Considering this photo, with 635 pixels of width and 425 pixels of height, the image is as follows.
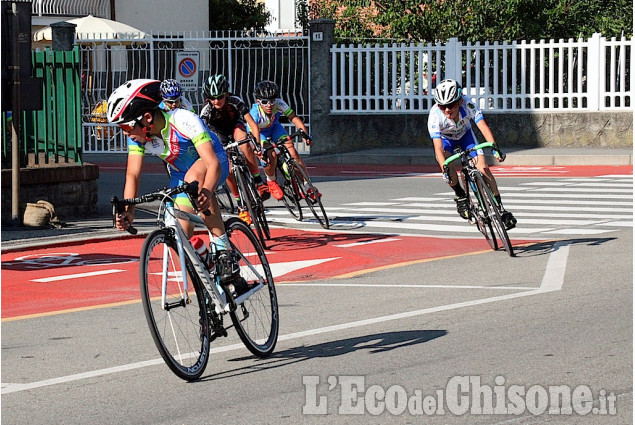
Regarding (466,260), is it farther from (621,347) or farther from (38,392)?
(38,392)

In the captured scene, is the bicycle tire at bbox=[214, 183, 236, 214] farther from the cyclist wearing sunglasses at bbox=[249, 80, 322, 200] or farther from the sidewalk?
the sidewalk

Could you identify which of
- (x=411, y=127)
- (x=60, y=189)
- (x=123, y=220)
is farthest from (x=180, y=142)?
(x=411, y=127)

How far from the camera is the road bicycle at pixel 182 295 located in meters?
6.79

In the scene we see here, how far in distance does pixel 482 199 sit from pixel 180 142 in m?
5.06

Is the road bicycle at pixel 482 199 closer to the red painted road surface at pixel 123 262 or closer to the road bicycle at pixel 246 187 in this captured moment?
the red painted road surface at pixel 123 262

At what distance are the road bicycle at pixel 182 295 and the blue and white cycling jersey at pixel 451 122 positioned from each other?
17.4 ft

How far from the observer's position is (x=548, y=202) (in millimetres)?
17047

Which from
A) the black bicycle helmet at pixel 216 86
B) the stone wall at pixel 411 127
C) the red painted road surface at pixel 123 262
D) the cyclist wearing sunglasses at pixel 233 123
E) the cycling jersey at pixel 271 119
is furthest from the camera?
the stone wall at pixel 411 127

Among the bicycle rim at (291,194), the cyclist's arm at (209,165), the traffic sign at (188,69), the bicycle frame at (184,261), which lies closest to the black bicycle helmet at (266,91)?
the bicycle rim at (291,194)

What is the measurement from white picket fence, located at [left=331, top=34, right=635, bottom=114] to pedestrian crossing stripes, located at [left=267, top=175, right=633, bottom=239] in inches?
252

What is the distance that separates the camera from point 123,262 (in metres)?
12.3

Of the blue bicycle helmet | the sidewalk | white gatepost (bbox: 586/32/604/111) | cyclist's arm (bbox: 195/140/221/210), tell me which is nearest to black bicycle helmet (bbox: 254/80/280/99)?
the blue bicycle helmet

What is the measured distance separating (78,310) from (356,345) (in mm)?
2810

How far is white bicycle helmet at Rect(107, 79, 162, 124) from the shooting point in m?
7.29
